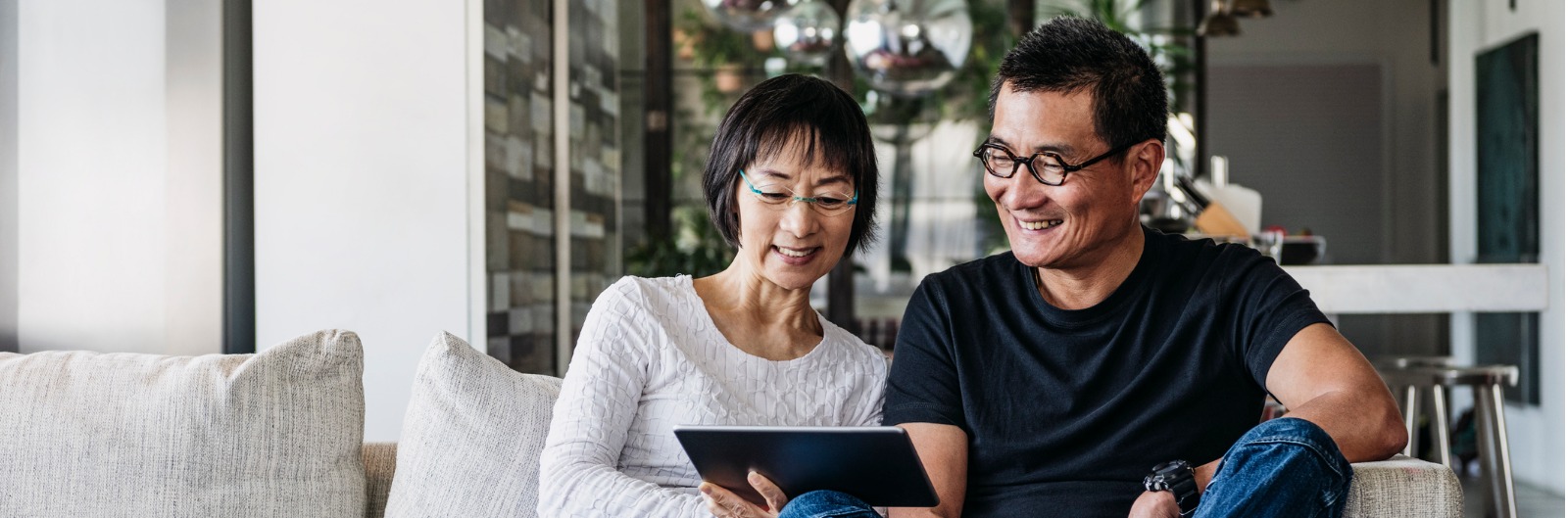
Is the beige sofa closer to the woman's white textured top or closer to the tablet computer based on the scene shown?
the woman's white textured top

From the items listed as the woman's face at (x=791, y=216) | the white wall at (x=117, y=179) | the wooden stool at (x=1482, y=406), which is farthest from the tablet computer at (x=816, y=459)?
the wooden stool at (x=1482, y=406)

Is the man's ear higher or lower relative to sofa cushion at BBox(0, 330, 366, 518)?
higher

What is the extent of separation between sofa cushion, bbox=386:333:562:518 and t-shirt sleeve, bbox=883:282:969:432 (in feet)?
1.63

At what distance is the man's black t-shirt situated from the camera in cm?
159

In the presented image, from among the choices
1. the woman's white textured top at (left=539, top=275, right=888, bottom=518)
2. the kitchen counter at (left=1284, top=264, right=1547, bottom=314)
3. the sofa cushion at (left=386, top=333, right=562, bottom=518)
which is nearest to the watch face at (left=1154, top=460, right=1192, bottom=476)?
the woman's white textured top at (left=539, top=275, right=888, bottom=518)

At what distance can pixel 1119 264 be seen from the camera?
5.47ft

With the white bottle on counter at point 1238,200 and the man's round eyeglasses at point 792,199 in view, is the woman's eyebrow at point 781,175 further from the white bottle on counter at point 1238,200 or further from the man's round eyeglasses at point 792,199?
the white bottle on counter at point 1238,200

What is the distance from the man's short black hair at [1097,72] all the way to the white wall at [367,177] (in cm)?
133

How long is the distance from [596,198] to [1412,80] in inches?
180

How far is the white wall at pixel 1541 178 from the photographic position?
4887 millimetres

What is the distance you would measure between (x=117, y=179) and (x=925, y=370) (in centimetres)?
189

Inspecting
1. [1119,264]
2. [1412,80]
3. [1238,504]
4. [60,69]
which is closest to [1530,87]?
[1412,80]

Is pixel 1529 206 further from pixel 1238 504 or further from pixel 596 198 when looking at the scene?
pixel 1238 504

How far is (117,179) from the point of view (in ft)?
8.68
